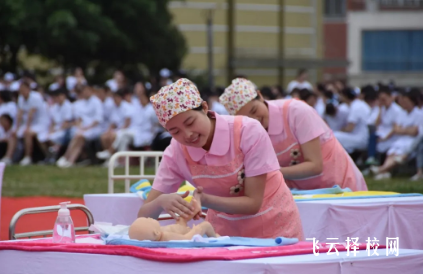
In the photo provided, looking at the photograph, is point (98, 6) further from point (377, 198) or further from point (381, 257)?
point (381, 257)

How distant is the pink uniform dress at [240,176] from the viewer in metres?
4.01

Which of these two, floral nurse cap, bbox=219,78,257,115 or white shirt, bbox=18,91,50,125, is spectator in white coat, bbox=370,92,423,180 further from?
floral nurse cap, bbox=219,78,257,115

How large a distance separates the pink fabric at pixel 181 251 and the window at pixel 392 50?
39.4 meters

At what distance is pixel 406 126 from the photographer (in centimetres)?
1234

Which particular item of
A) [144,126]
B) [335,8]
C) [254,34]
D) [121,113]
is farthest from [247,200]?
[335,8]

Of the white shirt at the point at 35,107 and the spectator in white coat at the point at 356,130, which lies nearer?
the spectator in white coat at the point at 356,130

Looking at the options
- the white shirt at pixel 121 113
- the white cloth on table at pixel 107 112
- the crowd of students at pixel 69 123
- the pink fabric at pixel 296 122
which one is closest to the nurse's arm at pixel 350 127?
the crowd of students at pixel 69 123

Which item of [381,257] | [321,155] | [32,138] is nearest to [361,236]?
[321,155]

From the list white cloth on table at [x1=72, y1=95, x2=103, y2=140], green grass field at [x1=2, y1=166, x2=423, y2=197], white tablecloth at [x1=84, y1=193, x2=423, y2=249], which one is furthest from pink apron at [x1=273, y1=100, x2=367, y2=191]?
white cloth on table at [x1=72, y1=95, x2=103, y2=140]

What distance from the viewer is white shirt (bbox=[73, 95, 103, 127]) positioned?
1593 cm

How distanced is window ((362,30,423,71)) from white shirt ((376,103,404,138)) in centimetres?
2973

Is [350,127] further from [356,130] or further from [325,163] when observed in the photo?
[325,163]

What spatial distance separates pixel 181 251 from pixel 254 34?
118ft

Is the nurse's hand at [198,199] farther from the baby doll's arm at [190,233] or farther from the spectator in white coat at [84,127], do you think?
the spectator in white coat at [84,127]
